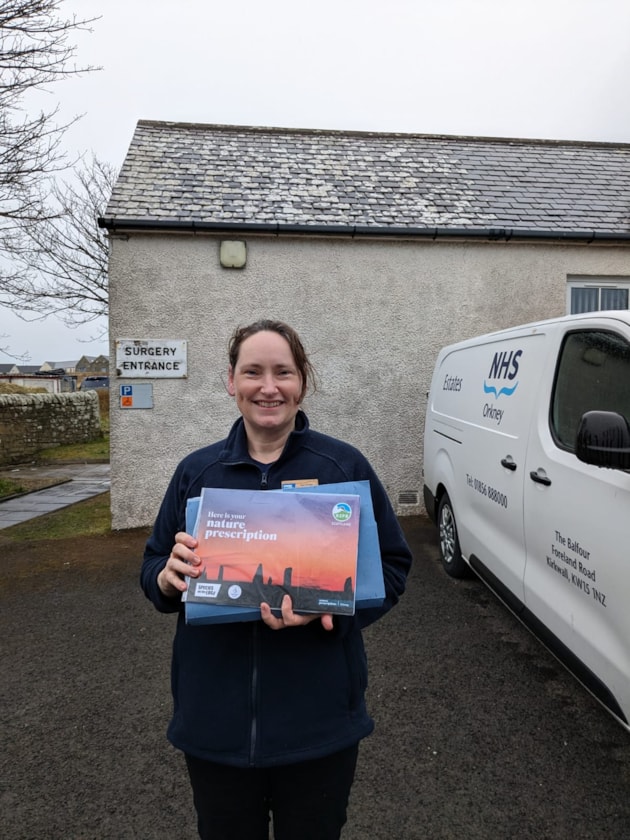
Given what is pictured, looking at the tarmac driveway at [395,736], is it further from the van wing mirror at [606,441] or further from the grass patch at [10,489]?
the grass patch at [10,489]

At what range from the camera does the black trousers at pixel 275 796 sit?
1432 millimetres

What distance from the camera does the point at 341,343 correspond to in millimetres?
7266

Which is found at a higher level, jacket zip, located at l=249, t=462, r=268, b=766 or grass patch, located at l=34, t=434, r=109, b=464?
jacket zip, located at l=249, t=462, r=268, b=766

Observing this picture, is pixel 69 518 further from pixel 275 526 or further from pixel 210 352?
pixel 275 526

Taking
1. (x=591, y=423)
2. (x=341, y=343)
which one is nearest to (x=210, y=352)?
(x=341, y=343)

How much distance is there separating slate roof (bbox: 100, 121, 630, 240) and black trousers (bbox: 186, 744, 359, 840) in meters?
6.43

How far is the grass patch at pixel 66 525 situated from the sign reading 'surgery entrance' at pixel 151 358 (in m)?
2.16

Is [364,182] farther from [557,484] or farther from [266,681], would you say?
[266,681]

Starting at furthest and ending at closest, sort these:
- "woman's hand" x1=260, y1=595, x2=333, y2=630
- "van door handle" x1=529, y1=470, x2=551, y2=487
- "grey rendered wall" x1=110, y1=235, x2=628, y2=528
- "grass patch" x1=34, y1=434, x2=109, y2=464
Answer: "grass patch" x1=34, y1=434, x2=109, y2=464 < "grey rendered wall" x1=110, y1=235, x2=628, y2=528 < "van door handle" x1=529, y1=470, x2=551, y2=487 < "woman's hand" x1=260, y1=595, x2=333, y2=630

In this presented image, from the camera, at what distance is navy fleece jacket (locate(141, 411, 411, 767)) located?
1386 mm

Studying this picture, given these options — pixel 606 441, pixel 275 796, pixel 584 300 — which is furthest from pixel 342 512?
pixel 584 300

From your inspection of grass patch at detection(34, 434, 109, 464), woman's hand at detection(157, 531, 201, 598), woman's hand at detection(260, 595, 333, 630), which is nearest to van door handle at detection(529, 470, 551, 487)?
woman's hand at detection(260, 595, 333, 630)

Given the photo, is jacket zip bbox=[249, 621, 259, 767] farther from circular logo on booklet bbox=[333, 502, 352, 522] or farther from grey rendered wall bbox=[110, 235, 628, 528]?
grey rendered wall bbox=[110, 235, 628, 528]

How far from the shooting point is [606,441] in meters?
2.17
